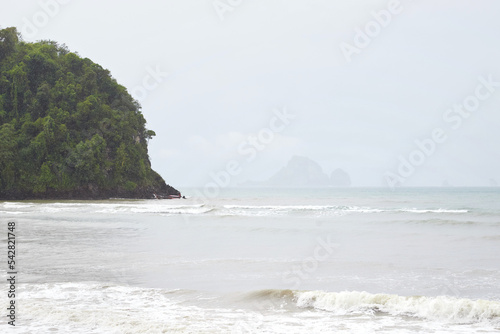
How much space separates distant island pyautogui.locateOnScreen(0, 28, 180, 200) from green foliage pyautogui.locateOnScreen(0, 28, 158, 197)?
10 centimetres

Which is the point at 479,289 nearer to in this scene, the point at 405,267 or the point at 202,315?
the point at 405,267

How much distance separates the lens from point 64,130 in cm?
4669

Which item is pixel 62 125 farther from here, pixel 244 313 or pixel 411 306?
pixel 411 306

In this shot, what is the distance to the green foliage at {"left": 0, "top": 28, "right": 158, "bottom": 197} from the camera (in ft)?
148

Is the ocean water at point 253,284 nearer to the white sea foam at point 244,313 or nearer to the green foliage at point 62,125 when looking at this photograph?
the white sea foam at point 244,313

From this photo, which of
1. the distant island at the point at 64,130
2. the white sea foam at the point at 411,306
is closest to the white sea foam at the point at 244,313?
the white sea foam at the point at 411,306

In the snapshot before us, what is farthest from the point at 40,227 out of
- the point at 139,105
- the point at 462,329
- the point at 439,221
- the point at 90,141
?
the point at 139,105

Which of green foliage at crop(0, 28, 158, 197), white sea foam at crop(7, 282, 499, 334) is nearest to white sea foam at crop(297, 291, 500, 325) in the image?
white sea foam at crop(7, 282, 499, 334)

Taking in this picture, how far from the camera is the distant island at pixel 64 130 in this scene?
45188 mm

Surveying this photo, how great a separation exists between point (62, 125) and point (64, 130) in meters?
0.57

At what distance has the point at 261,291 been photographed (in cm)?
702

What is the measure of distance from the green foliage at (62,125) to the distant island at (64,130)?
0.32 feet

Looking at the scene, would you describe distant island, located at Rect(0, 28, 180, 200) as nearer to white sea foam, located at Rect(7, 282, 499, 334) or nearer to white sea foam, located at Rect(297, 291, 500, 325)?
white sea foam, located at Rect(7, 282, 499, 334)

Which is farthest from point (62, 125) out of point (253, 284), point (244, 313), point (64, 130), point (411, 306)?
point (411, 306)
